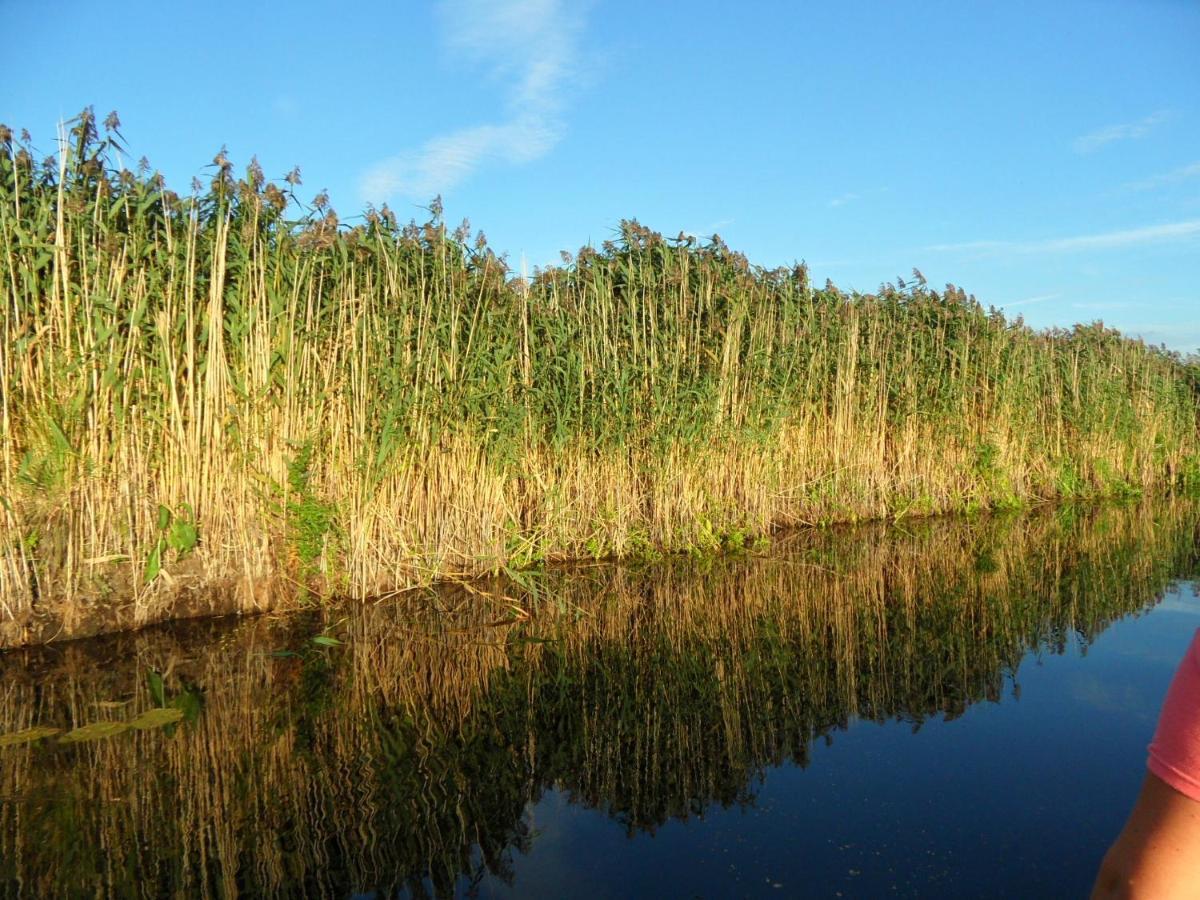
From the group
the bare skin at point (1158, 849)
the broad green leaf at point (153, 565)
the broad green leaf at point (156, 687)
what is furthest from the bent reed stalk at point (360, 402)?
the bare skin at point (1158, 849)

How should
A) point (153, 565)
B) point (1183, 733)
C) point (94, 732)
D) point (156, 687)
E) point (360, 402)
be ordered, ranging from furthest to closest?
point (360, 402) → point (153, 565) → point (156, 687) → point (94, 732) → point (1183, 733)

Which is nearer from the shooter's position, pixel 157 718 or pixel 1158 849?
pixel 1158 849

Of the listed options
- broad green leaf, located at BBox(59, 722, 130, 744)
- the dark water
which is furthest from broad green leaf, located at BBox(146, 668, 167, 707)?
broad green leaf, located at BBox(59, 722, 130, 744)

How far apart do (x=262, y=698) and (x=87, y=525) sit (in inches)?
72.1

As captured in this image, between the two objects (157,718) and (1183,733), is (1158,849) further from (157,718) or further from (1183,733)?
(157,718)

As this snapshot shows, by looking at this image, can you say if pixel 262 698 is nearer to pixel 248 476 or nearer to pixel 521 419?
pixel 248 476

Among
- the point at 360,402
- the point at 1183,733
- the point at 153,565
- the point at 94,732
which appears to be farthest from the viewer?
the point at 360,402

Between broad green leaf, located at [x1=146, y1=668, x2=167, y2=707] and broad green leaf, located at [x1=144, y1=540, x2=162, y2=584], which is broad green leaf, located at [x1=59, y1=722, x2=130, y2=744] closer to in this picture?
broad green leaf, located at [x1=146, y1=668, x2=167, y2=707]

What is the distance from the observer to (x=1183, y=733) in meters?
0.89

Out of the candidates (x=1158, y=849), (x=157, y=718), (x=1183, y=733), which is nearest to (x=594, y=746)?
(x=157, y=718)

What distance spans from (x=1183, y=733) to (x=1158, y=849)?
0.17 meters

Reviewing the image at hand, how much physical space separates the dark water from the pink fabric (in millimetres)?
2093

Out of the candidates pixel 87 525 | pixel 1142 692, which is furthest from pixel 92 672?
pixel 1142 692

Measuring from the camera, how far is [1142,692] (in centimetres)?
471
